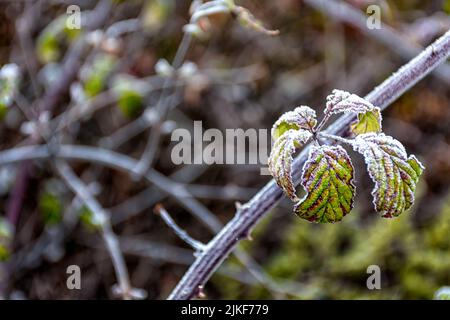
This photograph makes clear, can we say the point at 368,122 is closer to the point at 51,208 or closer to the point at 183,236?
the point at 183,236

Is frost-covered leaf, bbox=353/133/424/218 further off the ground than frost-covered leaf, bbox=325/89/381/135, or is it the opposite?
frost-covered leaf, bbox=325/89/381/135

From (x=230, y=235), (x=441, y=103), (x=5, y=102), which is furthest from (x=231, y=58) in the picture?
(x=230, y=235)

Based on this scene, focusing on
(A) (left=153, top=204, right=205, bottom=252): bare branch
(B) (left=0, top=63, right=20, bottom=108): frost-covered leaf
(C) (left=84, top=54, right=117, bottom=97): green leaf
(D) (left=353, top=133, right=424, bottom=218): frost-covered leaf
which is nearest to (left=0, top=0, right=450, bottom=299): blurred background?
(C) (left=84, top=54, right=117, bottom=97): green leaf

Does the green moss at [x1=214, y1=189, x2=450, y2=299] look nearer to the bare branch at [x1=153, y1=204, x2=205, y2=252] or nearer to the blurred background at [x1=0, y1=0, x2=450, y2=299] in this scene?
the blurred background at [x1=0, y1=0, x2=450, y2=299]

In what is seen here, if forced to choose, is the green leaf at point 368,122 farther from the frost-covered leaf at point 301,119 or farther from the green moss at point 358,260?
the green moss at point 358,260

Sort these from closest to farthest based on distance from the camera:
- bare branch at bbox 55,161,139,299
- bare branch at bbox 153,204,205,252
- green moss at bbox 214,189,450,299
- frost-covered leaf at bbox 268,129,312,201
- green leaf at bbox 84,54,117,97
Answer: frost-covered leaf at bbox 268,129,312,201, bare branch at bbox 153,204,205,252, bare branch at bbox 55,161,139,299, green leaf at bbox 84,54,117,97, green moss at bbox 214,189,450,299

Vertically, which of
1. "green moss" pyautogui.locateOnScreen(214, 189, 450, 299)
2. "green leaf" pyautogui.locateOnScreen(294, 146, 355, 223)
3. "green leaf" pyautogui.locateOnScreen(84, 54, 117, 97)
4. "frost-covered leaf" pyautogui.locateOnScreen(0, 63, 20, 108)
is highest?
"green leaf" pyautogui.locateOnScreen(84, 54, 117, 97)
